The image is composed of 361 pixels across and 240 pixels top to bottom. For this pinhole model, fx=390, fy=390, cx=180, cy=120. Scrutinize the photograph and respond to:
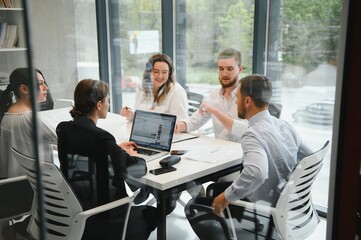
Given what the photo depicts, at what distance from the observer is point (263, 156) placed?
1.79m

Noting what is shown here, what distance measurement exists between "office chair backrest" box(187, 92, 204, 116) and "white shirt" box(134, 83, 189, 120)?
59 mm

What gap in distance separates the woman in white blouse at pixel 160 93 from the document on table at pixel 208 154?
1.41 feet

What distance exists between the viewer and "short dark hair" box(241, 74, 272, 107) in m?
1.97

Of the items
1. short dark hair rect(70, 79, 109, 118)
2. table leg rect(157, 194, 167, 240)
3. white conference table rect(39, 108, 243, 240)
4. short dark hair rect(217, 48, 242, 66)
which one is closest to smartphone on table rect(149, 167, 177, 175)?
white conference table rect(39, 108, 243, 240)

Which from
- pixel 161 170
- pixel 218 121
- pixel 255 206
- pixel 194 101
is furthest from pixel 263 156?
pixel 194 101

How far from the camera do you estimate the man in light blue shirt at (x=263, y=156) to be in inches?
70.9

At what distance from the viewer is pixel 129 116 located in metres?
2.57

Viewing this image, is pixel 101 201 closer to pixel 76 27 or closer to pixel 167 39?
pixel 76 27

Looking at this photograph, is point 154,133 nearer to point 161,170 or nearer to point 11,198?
point 161,170

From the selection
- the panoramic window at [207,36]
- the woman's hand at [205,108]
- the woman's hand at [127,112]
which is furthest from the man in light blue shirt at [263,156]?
the panoramic window at [207,36]

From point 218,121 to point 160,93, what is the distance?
1.70 ft

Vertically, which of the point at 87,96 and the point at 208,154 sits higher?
the point at 87,96

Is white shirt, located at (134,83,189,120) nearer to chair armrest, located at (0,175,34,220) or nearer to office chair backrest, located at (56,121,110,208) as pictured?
office chair backrest, located at (56,121,110,208)

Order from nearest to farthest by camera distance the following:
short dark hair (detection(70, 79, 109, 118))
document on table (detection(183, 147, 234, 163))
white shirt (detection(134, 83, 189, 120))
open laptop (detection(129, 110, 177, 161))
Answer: short dark hair (detection(70, 79, 109, 118)) < document on table (detection(183, 147, 234, 163)) < open laptop (detection(129, 110, 177, 161)) < white shirt (detection(134, 83, 189, 120))
